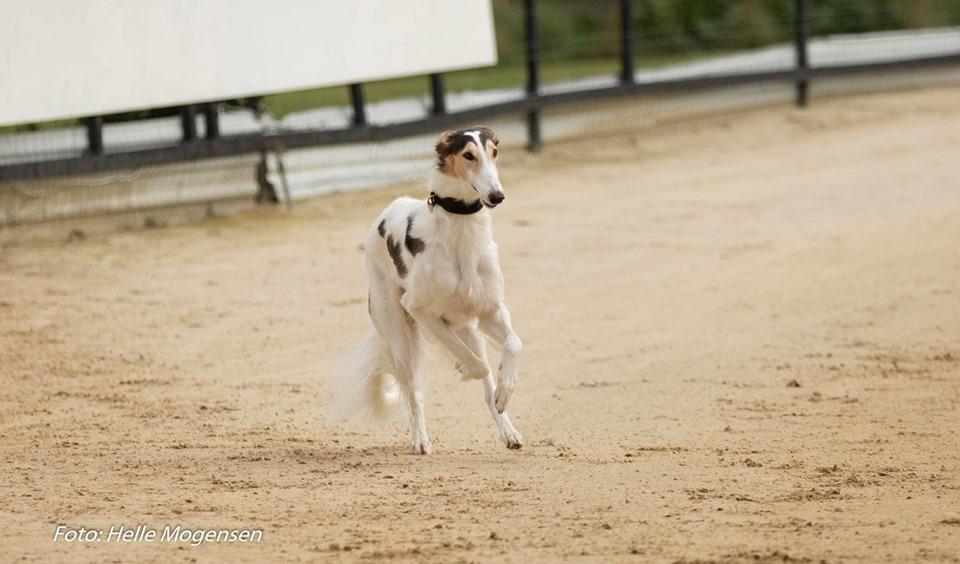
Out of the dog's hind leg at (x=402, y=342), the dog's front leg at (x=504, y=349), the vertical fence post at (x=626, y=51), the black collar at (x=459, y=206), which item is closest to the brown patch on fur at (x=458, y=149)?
the black collar at (x=459, y=206)

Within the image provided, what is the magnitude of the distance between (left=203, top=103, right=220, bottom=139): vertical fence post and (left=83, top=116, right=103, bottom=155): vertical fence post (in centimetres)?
105

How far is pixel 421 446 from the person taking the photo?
6199mm

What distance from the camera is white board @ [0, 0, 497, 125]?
10.8 m

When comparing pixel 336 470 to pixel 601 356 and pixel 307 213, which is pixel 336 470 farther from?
pixel 307 213

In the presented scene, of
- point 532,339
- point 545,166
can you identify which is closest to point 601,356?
point 532,339

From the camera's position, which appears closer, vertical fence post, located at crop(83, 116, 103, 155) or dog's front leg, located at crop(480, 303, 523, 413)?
dog's front leg, located at crop(480, 303, 523, 413)

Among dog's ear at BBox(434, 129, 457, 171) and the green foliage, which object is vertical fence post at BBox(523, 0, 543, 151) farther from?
dog's ear at BBox(434, 129, 457, 171)

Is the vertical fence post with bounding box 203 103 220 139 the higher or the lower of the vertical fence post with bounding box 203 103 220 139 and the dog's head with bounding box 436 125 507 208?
the lower

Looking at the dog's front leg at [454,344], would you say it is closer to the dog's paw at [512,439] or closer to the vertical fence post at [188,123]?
the dog's paw at [512,439]

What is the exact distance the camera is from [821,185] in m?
12.8

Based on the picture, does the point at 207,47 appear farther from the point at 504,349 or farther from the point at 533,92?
the point at 504,349

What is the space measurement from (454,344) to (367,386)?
64 centimetres

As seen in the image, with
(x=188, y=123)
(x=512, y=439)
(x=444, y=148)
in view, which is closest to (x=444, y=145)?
(x=444, y=148)

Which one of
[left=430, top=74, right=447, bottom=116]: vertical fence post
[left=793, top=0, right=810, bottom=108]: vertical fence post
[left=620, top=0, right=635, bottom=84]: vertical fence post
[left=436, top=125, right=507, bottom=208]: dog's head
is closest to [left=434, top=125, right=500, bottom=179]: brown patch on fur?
[left=436, top=125, right=507, bottom=208]: dog's head
